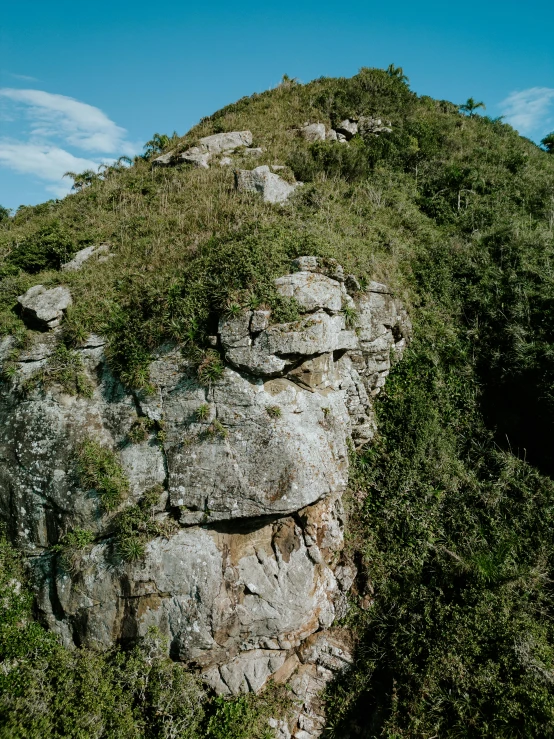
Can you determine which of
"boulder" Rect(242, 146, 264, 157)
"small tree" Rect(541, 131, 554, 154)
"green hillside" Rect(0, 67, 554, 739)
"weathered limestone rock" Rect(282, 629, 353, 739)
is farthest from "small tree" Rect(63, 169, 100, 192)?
"small tree" Rect(541, 131, 554, 154)

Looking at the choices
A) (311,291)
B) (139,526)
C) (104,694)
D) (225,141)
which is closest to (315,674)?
(104,694)

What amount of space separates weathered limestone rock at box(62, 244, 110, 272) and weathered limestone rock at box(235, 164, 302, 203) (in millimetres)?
4565

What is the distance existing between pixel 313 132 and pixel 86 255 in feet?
39.2

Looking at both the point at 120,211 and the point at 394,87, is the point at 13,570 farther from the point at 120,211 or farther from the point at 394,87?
the point at 394,87

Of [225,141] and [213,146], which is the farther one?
[225,141]

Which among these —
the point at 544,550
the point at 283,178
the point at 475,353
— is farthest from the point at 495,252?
the point at 544,550

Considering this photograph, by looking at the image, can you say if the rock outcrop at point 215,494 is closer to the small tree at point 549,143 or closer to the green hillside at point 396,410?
the green hillside at point 396,410

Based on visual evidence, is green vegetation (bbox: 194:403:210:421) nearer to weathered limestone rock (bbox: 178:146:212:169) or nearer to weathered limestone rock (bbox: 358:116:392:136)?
weathered limestone rock (bbox: 178:146:212:169)

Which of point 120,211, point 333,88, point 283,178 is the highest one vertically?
point 333,88

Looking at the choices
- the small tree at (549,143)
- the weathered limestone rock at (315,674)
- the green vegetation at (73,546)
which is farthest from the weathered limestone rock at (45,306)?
the small tree at (549,143)

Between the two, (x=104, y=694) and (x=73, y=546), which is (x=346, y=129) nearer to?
(x=73, y=546)

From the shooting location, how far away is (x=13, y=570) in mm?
7855

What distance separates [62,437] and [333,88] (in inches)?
850

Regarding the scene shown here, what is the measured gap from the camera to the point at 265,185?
41.8 ft
